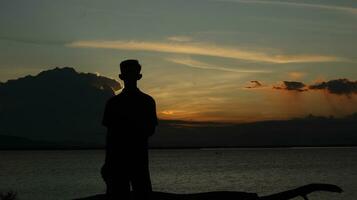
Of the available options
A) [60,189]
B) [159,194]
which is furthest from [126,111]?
[60,189]

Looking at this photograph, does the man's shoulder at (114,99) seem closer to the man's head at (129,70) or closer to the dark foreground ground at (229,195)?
the man's head at (129,70)

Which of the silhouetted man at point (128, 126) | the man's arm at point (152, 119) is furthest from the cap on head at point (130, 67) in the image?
the man's arm at point (152, 119)

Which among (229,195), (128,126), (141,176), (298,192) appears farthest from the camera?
(298,192)

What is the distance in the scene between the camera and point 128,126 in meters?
9.52

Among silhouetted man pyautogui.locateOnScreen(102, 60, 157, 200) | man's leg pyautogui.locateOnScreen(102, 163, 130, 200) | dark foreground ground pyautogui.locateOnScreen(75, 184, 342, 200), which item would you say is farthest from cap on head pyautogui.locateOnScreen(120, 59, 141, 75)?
dark foreground ground pyautogui.locateOnScreen(75, 184, 342, 200)

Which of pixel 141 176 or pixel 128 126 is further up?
pixel 128 126

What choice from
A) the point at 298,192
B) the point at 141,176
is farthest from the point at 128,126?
the point at 298,192

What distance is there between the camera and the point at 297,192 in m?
12.8

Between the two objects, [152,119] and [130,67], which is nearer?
[130,67]

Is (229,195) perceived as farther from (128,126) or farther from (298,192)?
(128,126)

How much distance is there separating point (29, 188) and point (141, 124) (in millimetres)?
93771

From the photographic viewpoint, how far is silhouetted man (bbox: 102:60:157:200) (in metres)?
9.48

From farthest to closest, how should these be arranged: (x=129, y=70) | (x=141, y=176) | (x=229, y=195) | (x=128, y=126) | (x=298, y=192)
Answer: (x=298, y=192) < (x=229, y=195) < (x=141, y=176) < (x=128, y=126) < (x=129, y=70)

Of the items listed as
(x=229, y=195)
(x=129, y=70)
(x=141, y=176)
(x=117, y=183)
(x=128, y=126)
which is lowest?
(x=229, y=195)
